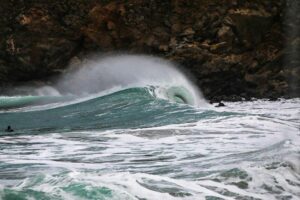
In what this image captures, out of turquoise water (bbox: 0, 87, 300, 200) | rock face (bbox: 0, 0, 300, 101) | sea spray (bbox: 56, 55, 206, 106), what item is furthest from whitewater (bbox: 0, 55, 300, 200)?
rock face (bbox: 0, 0, 300, 101)

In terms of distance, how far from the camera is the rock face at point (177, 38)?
38.4 meters

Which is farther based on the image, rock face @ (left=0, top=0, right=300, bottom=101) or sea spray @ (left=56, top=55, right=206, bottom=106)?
rock face @ (left=0, top=0, right=300, bottom=101)

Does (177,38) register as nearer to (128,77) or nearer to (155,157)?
(128,77)

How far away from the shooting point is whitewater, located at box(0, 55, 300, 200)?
912 cm

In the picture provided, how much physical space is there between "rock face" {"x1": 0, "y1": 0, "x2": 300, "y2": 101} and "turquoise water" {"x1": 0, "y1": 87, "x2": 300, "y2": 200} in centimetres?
1578

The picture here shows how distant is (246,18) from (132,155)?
28951mm

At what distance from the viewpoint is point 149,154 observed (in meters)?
13.0

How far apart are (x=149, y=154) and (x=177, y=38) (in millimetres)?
28886

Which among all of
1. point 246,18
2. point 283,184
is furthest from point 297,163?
point 246,18

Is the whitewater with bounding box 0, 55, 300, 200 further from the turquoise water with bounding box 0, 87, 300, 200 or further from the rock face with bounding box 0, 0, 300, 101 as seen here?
the rock face with bounding box 0, 0, 300, 101

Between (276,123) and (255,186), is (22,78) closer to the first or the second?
(276,123)

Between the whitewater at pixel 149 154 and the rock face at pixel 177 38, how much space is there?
1182cm

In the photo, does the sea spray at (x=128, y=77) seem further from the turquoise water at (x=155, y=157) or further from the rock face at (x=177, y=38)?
the turquoise water at (x=155, y=157)

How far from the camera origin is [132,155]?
1308 centimetres
